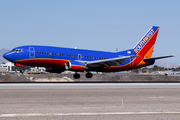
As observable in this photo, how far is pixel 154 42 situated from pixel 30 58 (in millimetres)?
28049

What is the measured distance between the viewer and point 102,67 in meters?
50.0

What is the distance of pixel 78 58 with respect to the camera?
47.4m

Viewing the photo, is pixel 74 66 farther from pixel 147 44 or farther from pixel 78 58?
pixel 147 44

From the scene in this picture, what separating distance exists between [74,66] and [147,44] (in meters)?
19.6

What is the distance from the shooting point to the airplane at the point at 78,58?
4374 centimetres

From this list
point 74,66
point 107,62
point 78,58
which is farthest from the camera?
point 107,62

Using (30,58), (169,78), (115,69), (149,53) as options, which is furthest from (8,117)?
(169,78)

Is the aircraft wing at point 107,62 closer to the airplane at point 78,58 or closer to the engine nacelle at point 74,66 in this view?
the airplane at point 78,58

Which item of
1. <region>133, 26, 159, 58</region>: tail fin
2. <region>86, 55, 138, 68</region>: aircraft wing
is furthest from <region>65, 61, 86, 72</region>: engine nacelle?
<region>133, 26, 159, 58</region>: tail fin

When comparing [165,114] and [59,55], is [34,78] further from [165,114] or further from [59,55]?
[165,114]

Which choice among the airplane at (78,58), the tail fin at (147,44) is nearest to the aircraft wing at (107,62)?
the airplane at (78,58)

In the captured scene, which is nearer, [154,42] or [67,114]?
[67,114]

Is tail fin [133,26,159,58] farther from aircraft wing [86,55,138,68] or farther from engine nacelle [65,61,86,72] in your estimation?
engine nacelle [65,61,86,72]

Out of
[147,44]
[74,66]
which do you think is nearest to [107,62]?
[74,66]
